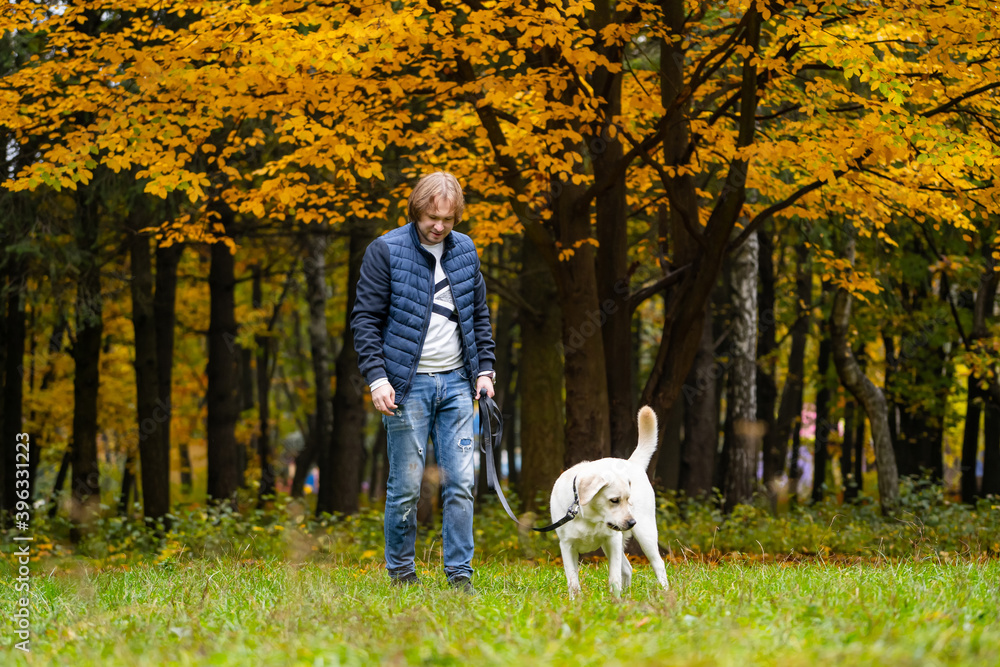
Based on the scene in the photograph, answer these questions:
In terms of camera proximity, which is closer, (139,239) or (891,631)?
(891,631)

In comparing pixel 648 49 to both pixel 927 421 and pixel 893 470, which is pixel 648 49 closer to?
pixel 893 470

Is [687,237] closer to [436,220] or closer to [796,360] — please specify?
[436,220]

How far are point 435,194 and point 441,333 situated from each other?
0.75 metres

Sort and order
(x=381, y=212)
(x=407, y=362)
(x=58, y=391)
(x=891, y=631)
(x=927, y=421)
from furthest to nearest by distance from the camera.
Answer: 1. (x=58, y=391)
2. (x=927, y=421)
3. (x=381, y=212)
4. (x=407, y=362)
5. (x=891, y=631)

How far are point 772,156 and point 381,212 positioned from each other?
419 cm

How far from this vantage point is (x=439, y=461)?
4.91m

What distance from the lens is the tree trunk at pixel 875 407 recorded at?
40.3ft

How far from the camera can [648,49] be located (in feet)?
39.1

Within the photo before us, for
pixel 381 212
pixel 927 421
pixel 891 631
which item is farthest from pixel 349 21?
pixel 927 421

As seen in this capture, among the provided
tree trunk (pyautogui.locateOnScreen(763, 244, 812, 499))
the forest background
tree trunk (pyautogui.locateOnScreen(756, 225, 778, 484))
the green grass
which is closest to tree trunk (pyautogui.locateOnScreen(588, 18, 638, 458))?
the forest background

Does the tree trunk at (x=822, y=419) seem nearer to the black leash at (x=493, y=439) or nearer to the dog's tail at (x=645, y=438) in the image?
A: the dog's tail at (x=645, y=438)

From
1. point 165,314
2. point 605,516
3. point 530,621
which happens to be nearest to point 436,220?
point 605,516

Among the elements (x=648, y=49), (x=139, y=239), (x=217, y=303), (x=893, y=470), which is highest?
(x=648, y=49)

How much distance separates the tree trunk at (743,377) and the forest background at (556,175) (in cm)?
5
